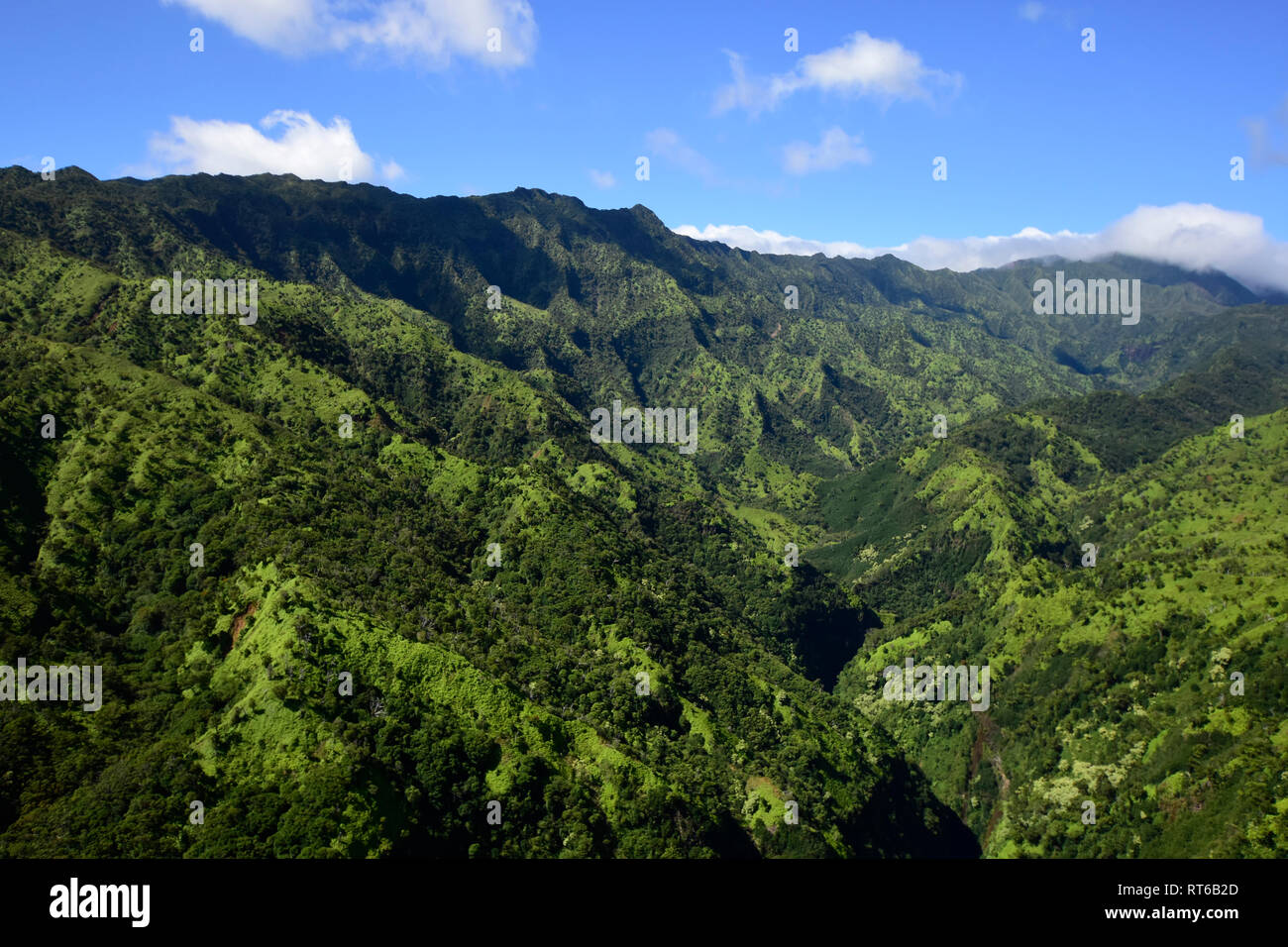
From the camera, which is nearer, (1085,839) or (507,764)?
(507,764)

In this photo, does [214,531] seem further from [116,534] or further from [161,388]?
[161,388]

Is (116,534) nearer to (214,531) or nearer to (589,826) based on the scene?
(214,531)

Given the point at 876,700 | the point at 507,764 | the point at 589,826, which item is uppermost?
the point at 507,764

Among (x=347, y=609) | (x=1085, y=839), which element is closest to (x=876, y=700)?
(x=1085, y=839)
